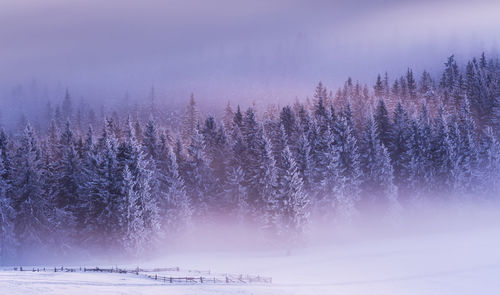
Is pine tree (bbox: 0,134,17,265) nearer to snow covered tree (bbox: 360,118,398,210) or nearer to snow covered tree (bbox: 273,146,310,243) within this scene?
snow covered tree (bbox: 273,146,310,243)

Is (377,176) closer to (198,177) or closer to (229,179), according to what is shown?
(229,179)

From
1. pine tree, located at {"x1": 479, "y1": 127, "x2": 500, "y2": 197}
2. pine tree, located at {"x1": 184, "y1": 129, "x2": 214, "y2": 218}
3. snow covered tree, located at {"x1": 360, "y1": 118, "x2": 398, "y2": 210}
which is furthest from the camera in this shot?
pine tree, located at {"x1": 479, "y1": 127, "x2": 500, "y2": 197}

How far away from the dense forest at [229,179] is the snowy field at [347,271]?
4.99 m

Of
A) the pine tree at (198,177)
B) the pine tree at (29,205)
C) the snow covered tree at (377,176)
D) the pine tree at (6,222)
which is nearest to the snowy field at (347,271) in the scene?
the snow covered tree at (377,176)

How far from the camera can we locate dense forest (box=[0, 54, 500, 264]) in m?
54.8

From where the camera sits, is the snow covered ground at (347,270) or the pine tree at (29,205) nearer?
the snow covered ground at (347,270)

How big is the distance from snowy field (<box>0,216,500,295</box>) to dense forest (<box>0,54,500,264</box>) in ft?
16.4

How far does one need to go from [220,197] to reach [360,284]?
82.8ft

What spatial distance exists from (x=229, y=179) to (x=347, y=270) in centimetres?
2109

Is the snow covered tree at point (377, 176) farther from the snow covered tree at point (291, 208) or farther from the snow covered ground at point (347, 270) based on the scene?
the snow covered tree at point (291, 208)

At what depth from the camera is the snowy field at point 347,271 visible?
111ft

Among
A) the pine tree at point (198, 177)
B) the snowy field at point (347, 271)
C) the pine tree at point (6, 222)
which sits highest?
the pine tree at point (198, 177)

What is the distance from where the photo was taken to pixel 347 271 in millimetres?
46281

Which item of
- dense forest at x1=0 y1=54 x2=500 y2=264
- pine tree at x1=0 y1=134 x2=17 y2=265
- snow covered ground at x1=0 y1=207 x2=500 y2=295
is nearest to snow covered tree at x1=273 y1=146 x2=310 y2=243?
dense forest at x1=0 y1=54 x2=500 y2=264
